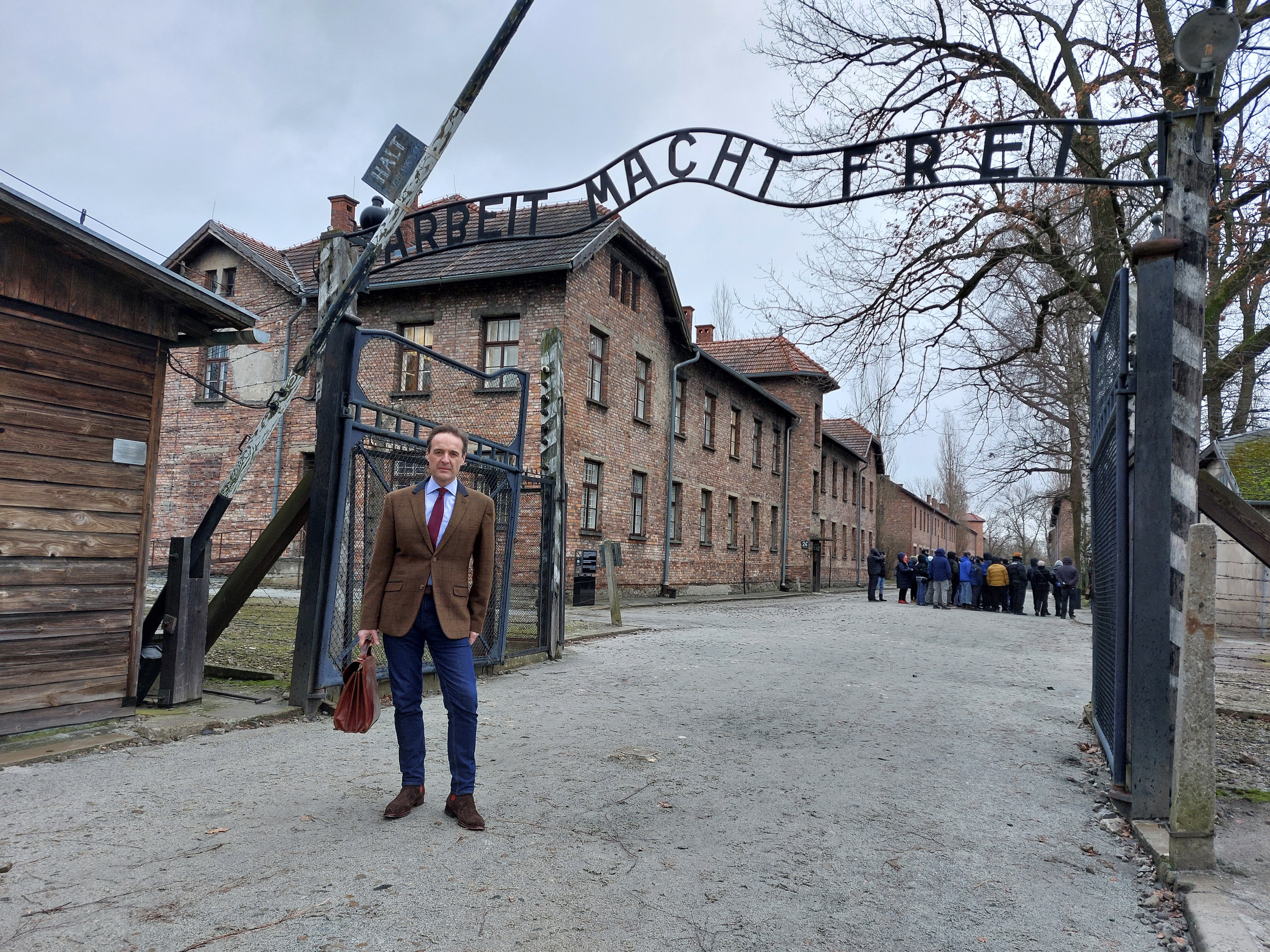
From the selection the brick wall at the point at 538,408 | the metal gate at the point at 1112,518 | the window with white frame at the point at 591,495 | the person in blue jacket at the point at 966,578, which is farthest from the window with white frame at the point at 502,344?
the metal gate at the point at 1112,518

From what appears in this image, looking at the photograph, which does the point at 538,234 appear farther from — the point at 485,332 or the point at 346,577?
the point at 485,332

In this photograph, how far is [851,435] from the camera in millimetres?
51750

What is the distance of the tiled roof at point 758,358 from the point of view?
3734 cm

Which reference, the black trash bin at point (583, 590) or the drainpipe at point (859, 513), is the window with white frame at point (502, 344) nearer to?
the black trash bin at point (583, 590)

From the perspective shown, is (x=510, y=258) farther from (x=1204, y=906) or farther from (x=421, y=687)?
(x=1204, y=906)

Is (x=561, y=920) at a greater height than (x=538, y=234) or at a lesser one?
lesser

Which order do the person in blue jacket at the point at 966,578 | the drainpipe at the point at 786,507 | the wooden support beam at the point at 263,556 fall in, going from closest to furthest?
1. the wooden support beam at the point at 263,556
2. the person in blue jacket at the point at 966,578
3. the drainpipe at the point at 786,507

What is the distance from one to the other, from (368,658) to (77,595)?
9.43 feet

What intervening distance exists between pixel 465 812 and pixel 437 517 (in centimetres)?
143

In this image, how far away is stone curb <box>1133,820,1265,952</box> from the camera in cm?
308

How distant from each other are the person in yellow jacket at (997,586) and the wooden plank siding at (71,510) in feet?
81.8

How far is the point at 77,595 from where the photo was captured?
604 centimetres

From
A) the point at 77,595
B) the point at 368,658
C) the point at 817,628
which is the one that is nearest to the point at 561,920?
the point at 368,658

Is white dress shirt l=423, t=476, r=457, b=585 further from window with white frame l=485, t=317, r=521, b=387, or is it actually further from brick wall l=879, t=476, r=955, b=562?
brick wall l=879, t=476, r=955, b=562
